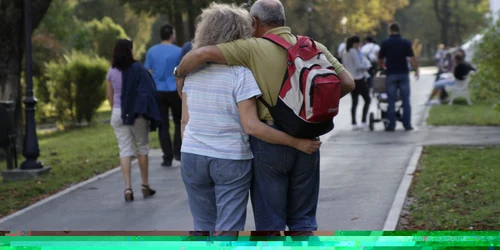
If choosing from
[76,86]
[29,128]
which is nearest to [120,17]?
[76,86]

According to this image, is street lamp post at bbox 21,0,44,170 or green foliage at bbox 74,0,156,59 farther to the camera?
green foliage at bbox 74,0,156,59

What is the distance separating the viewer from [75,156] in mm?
15117

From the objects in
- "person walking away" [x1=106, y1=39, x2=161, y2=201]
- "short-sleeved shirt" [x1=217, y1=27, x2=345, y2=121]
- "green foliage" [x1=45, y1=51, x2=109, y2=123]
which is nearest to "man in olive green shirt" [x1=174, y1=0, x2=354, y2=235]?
"short-sleeved shirt" [x1=217, y1=27, x2=345, y2=121]

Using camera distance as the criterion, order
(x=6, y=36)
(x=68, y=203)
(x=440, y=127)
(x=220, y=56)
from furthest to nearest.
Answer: (x=440, y=127) < (x=6, y=36) < (x=68, y=203) < (x=220, y=56)

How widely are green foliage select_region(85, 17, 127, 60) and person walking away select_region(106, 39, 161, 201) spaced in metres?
34.0

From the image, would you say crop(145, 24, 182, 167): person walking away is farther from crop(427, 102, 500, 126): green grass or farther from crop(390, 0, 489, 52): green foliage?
crop(390, 0, 489, 52): green foliage

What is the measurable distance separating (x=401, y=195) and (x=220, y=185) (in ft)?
14.6

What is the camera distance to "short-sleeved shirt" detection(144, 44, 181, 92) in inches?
468

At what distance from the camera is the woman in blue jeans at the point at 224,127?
15.7 feet

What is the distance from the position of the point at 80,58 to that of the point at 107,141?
565 cm

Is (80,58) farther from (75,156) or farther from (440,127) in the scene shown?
(440,127)

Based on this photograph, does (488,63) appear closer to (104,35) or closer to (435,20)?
(104,35)

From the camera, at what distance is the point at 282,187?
490 cm

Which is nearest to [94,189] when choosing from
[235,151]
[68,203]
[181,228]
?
[68,203]
